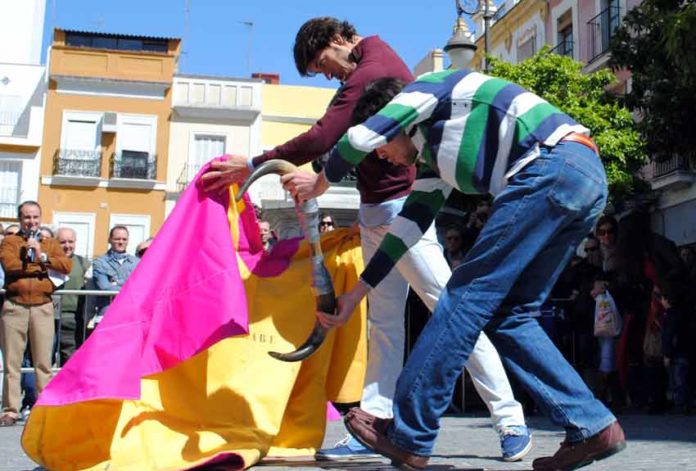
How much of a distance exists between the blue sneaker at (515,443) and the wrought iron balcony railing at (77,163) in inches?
1414

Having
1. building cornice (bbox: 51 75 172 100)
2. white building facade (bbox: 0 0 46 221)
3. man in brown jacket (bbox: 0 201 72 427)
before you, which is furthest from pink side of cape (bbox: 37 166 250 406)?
building cornice (bbox: 51 75 172 100)

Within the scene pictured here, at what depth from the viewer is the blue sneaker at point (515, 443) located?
14.5 feet

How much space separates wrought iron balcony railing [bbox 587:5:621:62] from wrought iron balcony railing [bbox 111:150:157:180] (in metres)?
18.6

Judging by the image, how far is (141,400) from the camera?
4324 mm

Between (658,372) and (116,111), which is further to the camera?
(116,111)

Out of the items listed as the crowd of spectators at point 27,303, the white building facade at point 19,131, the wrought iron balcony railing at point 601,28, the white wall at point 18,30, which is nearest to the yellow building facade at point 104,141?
the white building facade at point 19,131

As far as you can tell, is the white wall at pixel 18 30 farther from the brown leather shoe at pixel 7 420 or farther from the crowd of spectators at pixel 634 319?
the crowd of spectators at pixel 634 319

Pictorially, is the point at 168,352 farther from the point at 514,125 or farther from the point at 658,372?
the point at 658,372

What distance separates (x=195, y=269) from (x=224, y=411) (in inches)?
27.1

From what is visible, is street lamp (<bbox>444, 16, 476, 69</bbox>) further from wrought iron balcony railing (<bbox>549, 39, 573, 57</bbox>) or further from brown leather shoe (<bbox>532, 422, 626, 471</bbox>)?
wrought iron balcony railing (<bbox>549, 39, 573, 57</bbox>)

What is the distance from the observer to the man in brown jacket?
8.23 m

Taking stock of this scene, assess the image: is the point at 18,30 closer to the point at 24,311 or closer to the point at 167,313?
the point at 24,311

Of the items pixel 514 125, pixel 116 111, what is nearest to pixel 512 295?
pixel 514 125

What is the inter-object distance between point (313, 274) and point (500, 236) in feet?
3.69
